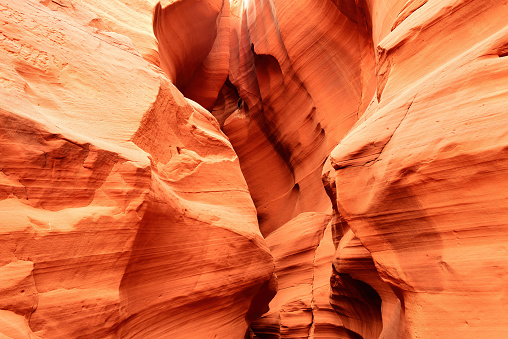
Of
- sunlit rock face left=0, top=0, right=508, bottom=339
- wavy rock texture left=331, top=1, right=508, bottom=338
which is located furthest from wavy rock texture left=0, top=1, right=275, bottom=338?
wavy rock texture left=331, top=1, right=508, bottom=338

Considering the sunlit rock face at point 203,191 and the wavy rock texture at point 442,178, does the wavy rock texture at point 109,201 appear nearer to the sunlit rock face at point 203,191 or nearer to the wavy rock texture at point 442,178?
the sunlit rock face at point 203,191

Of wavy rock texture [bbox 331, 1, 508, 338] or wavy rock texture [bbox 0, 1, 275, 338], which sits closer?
wavy rock texture [bbox 331, 1, 508, 338]

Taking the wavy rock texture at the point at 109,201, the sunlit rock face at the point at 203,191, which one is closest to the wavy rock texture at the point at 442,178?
the sunlit rock face at the point at 203,191

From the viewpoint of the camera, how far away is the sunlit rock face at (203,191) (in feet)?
8.90

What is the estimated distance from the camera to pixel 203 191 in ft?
15.9

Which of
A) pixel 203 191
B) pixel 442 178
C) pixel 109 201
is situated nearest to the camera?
pixel 442 178

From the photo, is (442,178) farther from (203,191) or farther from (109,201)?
(203,191)

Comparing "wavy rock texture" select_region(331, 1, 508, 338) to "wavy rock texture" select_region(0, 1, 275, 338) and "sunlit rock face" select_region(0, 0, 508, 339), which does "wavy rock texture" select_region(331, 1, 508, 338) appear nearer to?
"sunlit rock face" select_region(0, 0, 508, 339)

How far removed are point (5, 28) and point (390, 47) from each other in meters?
4.03

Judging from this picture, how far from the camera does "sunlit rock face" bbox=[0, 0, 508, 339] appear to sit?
271cm

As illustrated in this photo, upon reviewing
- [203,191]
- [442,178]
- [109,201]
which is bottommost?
[203,191]

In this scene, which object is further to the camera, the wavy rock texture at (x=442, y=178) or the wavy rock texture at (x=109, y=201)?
the wavy rock texture at (x=109, y=201)

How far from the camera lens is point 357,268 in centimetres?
502

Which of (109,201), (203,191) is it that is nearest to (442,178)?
(109,201)
